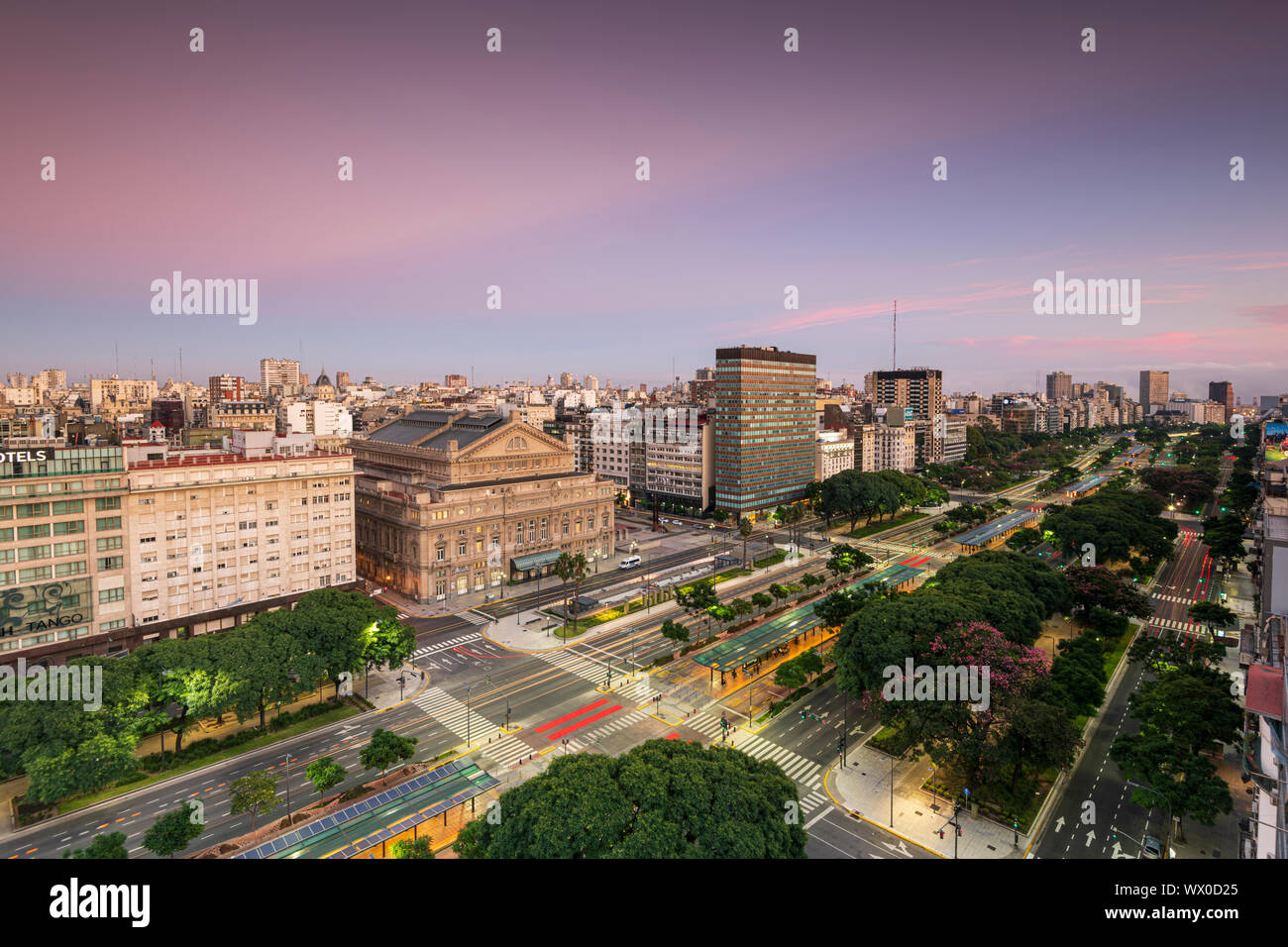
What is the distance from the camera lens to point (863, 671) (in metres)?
50.2

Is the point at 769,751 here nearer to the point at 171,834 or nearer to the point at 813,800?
the point at 813,800

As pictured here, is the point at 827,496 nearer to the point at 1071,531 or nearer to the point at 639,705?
the point at 1071,531

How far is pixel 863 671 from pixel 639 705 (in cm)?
1863

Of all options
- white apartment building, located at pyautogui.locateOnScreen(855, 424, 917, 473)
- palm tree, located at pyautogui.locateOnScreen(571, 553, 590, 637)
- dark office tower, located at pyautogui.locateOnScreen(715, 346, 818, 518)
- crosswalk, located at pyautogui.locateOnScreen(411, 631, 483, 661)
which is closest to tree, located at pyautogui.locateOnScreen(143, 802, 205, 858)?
crosswalk, located at pyautogui.locateOnScreen(411, 631, 483, 661)

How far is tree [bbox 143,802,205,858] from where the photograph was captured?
114ft

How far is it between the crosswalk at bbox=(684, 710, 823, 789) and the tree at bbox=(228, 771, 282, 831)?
29021 mm

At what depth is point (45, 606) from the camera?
182ft

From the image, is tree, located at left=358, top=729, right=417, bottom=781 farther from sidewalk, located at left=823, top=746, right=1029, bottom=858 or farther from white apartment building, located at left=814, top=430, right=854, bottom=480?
white apartment building, located at left=814, top=430, right=854, bottom=480

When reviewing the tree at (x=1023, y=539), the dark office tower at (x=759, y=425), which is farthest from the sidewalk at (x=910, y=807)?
the dark office tower at (x=759, y=425)

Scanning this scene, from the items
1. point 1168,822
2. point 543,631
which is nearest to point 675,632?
point 543,631

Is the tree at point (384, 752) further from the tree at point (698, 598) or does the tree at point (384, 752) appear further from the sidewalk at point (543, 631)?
the tree at point (698, 598)

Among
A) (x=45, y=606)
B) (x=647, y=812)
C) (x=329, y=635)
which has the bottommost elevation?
(x=647, y=812)

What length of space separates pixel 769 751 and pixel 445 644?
36154 millimetres
